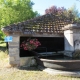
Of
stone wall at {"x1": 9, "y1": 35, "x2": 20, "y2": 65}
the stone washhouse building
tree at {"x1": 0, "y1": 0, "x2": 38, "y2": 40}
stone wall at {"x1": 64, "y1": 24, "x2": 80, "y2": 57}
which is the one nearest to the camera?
stone wall at {"x1": 64, "y1": 24, "x2": 80, "y2": 57}

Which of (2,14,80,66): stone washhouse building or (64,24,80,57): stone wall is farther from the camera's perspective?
(2,14,80,66): stone washhouse building

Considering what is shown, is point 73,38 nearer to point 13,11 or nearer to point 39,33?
point 39,33

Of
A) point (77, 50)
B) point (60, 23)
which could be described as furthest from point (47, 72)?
point (60, 23)

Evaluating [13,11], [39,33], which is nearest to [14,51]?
[39,33]

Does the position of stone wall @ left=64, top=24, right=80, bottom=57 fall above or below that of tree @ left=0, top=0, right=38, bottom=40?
below

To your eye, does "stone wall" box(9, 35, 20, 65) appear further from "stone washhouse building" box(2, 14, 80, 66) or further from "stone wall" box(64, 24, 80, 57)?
"stone wall" box(64, 24, 80, 57)

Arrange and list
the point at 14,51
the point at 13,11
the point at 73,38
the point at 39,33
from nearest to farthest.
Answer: the point at 73,38, the point at 14,51, the point at 39,33, the point at 13,11

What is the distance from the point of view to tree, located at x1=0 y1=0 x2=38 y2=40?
74.8ft

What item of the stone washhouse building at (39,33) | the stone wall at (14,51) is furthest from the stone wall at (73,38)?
the stone wall at (14,51)

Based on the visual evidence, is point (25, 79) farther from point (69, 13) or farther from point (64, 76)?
point (69, 13)

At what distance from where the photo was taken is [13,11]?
2272 cm

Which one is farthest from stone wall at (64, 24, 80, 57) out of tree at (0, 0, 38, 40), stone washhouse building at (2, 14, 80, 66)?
tree at (0, 0, 38, 40)

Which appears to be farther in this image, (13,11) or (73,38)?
(13,11)

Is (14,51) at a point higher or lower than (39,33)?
lower
